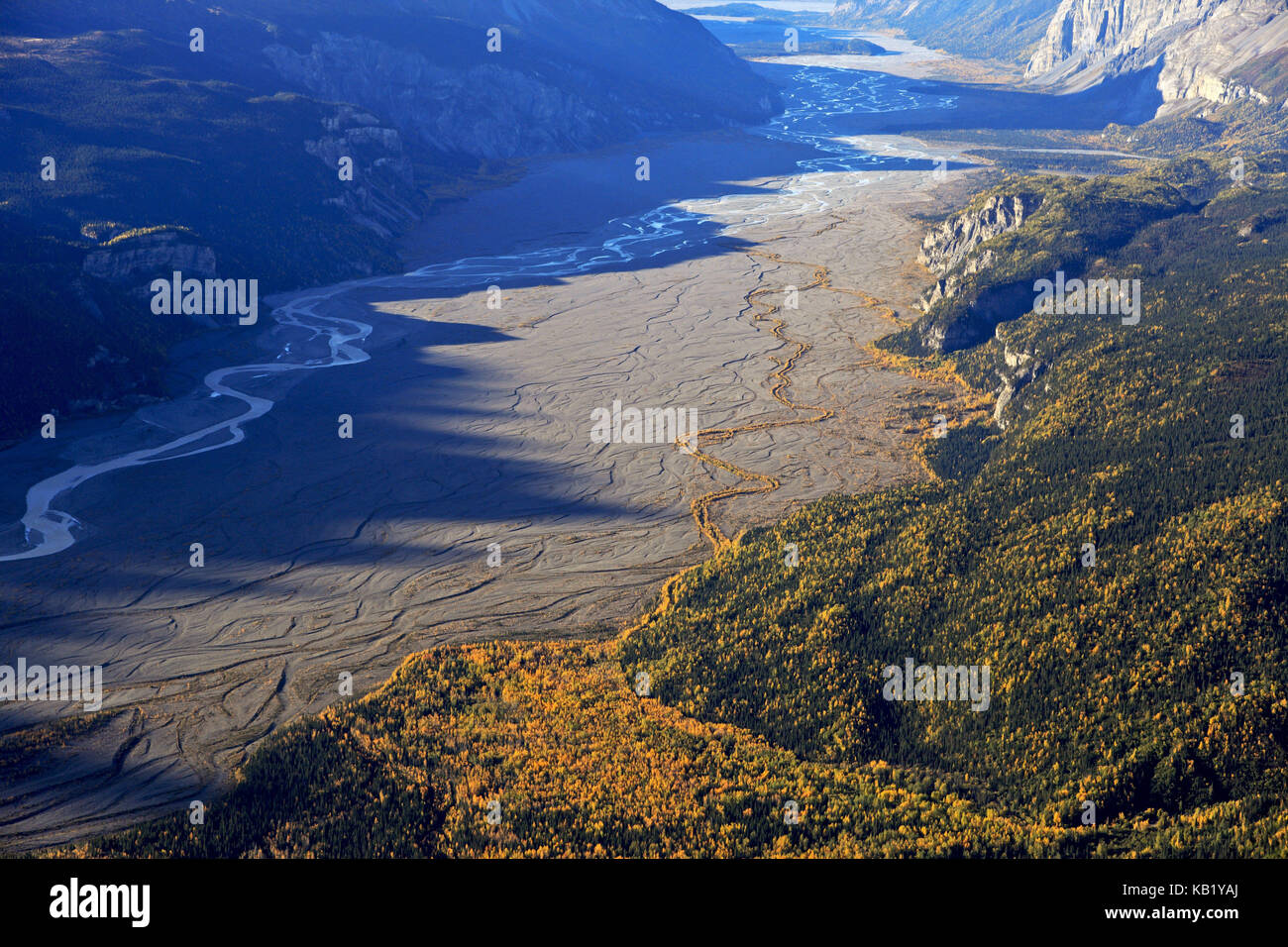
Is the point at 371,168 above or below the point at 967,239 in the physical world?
above

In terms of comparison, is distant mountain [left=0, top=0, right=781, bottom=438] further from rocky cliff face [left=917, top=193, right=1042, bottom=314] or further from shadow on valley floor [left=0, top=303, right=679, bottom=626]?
rocky cliff face [left=917, top=193, right=1042, bottom=314]

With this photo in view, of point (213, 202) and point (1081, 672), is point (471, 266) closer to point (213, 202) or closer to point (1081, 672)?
point (213, 202)

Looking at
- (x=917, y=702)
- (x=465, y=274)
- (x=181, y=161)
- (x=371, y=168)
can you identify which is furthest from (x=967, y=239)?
(x=181, y=161)

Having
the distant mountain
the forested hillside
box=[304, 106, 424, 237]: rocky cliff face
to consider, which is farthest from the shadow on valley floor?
box=[304, 106, 424, 237]: rocky cliff face

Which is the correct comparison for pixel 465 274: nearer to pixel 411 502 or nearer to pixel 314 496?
pixel 314 496

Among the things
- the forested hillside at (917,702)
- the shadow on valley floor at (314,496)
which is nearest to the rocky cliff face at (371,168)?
the shadow on valley floor at (314,496)

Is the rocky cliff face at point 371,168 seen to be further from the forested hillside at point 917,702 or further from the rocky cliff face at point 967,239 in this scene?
the forested hillside at point 917,702

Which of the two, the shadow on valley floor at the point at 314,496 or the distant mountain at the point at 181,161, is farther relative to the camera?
the distant mountain at the point at 181,161
